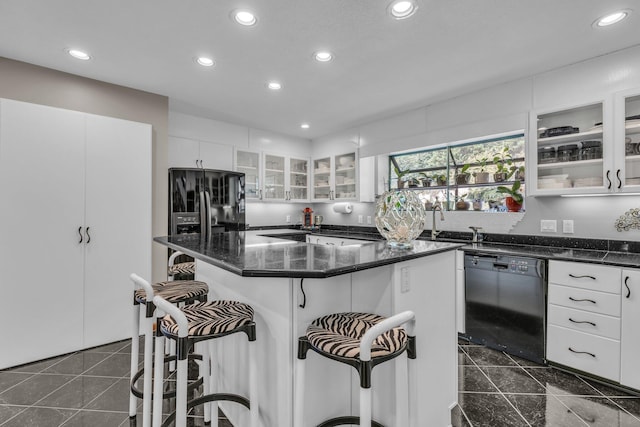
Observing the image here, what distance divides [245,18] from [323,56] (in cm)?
73

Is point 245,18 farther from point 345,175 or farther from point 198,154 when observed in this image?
point 345,175

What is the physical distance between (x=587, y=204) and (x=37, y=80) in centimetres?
511

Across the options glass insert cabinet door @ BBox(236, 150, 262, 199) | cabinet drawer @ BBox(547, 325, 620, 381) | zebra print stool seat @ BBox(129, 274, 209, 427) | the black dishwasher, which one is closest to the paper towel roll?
glass insert cabinet door @ BBox(236, 150, 262, 199)

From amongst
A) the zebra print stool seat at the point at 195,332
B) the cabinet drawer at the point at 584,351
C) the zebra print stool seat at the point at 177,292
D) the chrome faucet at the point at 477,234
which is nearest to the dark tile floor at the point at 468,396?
the cabinet drawer at the point at 584,351

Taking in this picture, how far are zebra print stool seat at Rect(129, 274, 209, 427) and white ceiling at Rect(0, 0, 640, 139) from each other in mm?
1766

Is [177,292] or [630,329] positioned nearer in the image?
[177,292]

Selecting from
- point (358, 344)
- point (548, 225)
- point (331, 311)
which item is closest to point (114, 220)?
point (331, 311)

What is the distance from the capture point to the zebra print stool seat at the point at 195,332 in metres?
1.19

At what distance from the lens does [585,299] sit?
2.32m

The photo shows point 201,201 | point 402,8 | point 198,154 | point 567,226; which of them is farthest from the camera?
point 198,154

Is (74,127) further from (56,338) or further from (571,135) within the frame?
(571,135)

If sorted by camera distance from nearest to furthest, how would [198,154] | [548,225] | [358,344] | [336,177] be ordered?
[358,344], [548,225], [198,154], [336,177]

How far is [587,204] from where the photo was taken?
278cm

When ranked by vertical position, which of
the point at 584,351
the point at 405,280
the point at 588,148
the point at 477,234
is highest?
the point at 588,148
